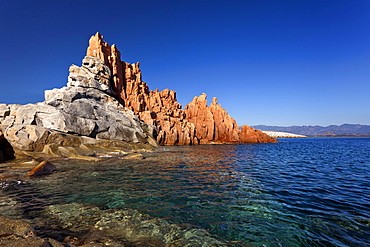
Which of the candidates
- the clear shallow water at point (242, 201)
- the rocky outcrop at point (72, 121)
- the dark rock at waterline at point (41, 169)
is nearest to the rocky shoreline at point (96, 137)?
the dark rock at waterline at point (41, 169)

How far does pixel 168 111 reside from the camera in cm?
7850

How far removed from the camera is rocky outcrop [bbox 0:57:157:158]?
25.0 m

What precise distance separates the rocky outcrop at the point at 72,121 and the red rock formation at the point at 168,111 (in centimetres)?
1605

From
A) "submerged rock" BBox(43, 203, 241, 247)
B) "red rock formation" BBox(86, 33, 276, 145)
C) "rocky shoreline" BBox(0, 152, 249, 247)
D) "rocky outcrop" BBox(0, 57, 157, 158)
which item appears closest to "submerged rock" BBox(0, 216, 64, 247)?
"rocky shoreline" BBox(0, 152, 249, 247)

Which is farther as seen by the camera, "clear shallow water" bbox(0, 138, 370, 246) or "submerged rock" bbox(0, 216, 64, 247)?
"clear shallow water" bbox(0, 138, 370, 246)

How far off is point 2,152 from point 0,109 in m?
11.9

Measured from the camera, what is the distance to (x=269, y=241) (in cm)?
586

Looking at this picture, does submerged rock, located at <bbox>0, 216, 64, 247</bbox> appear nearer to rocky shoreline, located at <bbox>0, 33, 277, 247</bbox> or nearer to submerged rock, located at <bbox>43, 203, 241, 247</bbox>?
rocky shoreline, located at <bbox>0, 33, 277, 247</bbox>

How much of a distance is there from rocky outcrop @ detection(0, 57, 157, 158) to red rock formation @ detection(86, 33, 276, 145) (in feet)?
52.7

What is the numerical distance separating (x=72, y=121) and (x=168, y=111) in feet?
163

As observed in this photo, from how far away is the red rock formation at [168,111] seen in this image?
62531 millimetres

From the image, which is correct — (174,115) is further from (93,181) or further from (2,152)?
(93,181)

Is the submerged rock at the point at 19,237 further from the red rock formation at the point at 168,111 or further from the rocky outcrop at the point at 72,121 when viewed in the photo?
the red rock formation at the point at 168,111

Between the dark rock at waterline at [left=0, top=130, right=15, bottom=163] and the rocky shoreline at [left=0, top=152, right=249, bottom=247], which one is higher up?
the dark rock at waterline at [left=0, top=130, right=15, bottom=163]
